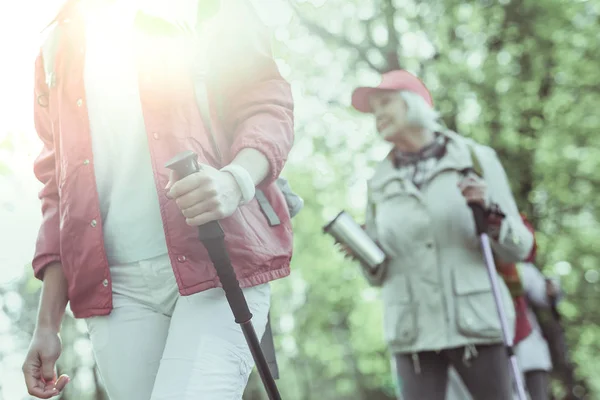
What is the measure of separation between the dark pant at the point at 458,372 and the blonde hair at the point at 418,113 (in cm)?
130

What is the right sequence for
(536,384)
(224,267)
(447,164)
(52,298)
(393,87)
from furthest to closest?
(536,384), (393,87), (447,164), (52,298), (224,267)

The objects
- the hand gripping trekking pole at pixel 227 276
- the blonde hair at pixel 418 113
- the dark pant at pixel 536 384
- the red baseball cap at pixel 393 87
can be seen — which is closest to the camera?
the hand gripping trekking pole at pixel 227 276

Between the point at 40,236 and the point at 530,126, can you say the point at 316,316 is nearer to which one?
the point at 530,126

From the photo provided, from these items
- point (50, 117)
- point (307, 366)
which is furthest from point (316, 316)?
point (50, 117)

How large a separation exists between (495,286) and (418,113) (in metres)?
1.11

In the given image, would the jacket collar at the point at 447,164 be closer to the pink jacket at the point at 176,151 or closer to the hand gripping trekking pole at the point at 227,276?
the pink jacket at the point at 176,151

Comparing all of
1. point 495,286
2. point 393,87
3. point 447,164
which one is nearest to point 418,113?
point 393,87

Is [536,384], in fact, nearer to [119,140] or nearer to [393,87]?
[393,87]

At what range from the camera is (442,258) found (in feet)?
14.6

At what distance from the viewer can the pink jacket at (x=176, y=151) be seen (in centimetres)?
198

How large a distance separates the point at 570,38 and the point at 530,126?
1406mm

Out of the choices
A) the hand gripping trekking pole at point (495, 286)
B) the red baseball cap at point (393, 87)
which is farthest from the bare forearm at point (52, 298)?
the red baseball cap at point (393, 87)

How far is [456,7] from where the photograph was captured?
1252 centimetres

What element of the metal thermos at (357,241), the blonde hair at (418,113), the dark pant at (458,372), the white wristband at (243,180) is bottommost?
the dark pant at (458,372)
